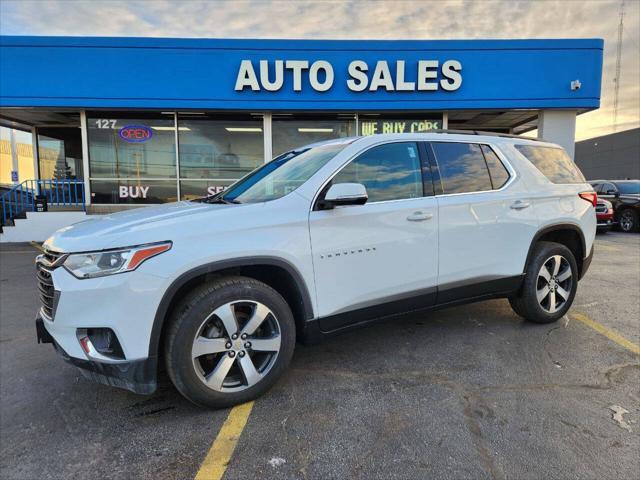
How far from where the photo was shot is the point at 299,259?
2.82 meters

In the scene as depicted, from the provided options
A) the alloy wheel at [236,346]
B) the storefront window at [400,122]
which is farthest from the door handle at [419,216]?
the storefront window at [400,122]

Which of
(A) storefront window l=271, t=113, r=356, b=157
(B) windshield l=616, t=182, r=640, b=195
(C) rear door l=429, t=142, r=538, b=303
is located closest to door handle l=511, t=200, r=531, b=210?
(C) rear door l=429, t=142, r=538, b=303

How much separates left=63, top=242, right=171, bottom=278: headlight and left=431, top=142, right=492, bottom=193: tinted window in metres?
2.42

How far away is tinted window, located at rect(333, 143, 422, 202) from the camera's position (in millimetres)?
3217

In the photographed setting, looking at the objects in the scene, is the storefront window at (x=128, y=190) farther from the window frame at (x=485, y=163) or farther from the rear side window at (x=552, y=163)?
the rear side window at (x=552, y=163)

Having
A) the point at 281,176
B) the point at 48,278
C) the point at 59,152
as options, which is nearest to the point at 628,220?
the point at 281,176

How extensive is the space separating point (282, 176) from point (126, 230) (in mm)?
1383

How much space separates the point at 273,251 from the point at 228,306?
0.45 m

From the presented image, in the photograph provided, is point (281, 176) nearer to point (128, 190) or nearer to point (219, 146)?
point (219, 146)

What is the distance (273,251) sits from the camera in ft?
8.96

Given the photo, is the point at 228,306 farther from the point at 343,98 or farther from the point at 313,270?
the point at 343,98

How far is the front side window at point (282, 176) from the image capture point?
3.20 metres

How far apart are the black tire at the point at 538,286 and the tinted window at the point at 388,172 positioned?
154 cm

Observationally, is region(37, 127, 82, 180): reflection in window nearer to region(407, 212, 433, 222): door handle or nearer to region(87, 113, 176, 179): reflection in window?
region(87, 113, 176, 179): reflection in window
